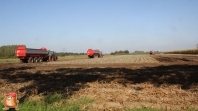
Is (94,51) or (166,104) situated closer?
(166,104)

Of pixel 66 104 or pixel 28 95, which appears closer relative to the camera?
pixel 66 104

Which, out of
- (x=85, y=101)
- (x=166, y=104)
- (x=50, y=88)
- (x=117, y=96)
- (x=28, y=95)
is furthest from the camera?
(x=50, y=88)

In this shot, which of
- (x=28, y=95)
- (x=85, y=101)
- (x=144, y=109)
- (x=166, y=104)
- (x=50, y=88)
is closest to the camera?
(x=144, y=109)

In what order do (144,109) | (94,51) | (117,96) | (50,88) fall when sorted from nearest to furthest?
(144,109) < (117,96) < (50,88) < (94,51)

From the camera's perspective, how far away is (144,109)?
6.68m

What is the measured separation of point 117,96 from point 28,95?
3637 mm

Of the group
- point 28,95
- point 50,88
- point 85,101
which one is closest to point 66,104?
point 85,101

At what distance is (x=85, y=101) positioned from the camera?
7.76m

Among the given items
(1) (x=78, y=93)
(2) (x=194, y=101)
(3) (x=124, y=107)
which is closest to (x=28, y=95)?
(1) (x=78, y=93)

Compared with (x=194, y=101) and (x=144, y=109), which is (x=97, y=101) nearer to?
(x=144, y=109)

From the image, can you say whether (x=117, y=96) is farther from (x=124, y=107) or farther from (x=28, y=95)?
(x=28, y=95)

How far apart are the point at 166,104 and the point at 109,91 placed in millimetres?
2727

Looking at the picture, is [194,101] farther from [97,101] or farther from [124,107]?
[97,101]

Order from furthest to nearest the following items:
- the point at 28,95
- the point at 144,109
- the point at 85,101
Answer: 1. the point at 28,95
2. the point at 85,101
3. the point at 144,109
